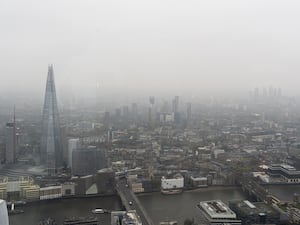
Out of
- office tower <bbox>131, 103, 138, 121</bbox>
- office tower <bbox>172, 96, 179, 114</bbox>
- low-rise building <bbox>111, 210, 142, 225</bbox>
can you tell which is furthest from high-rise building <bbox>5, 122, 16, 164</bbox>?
office tower <bbox>172, 96, 179, 114</bbox>

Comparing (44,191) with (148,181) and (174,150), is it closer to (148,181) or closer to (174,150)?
(148,181)

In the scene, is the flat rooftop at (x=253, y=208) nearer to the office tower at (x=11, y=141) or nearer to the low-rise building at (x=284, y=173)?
the low-rise building at (x=284, y=173)

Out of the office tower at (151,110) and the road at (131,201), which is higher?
the office tower at (151,110)

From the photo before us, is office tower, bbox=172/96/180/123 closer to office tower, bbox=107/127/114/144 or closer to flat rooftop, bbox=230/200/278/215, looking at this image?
office tower, bbox=107/127/114/144

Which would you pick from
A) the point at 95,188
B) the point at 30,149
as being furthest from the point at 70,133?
the point at 95,188

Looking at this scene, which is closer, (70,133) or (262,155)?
(70,133)

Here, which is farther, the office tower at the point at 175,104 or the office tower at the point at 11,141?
the office tower at the point at 175,104

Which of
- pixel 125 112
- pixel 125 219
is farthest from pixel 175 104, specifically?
pixel 125 219

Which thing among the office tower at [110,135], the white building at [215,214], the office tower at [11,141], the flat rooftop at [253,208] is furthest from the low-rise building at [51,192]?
the flat rooftop at [253,208]
